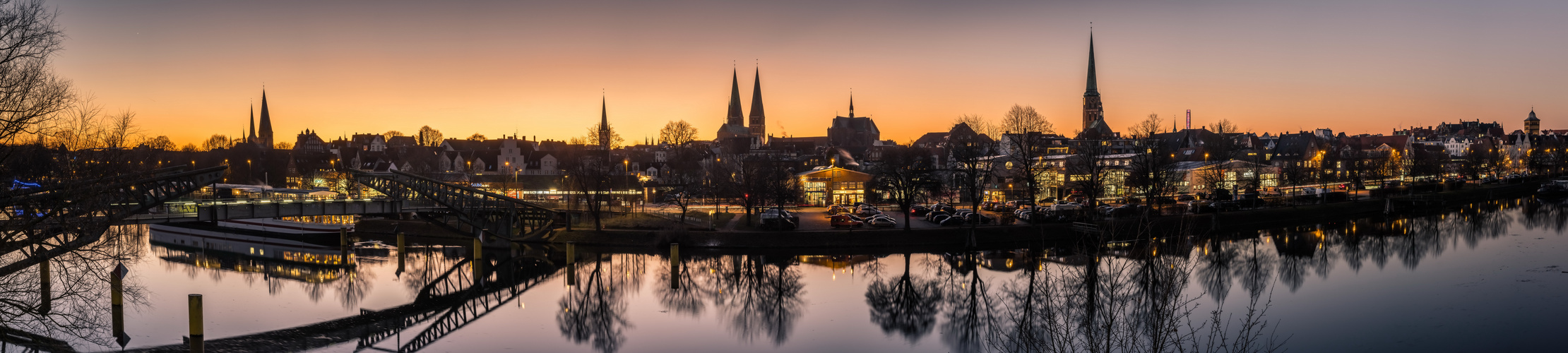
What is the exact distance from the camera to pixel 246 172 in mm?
106500

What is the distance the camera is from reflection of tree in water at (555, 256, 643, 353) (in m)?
27.1

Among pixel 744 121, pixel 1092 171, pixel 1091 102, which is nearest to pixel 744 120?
pixel 744 121

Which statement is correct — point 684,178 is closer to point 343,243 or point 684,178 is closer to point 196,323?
point 343,243

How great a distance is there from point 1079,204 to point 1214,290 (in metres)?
23.1

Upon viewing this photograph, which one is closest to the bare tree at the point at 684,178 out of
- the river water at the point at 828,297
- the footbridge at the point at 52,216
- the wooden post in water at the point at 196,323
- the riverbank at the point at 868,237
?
the riverbank at the point at 868,237

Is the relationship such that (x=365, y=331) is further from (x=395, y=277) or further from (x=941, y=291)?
(x=941, y=291)

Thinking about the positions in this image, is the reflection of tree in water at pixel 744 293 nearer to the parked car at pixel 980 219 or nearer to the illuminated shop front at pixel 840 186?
the parked car at pixel 980 219

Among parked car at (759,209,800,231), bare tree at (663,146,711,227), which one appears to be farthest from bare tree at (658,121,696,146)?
parked car at (759,209,800,231)

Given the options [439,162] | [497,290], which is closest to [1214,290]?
[497,290]

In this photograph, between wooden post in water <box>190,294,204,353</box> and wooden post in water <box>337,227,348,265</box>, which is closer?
wooden post in water <box>190,294,204,353</box>

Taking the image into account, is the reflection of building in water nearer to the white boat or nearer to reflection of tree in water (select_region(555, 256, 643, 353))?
the white boat

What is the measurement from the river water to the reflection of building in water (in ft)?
1.28

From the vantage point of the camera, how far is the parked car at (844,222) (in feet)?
157

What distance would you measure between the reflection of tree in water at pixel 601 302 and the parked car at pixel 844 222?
11.0 meters
